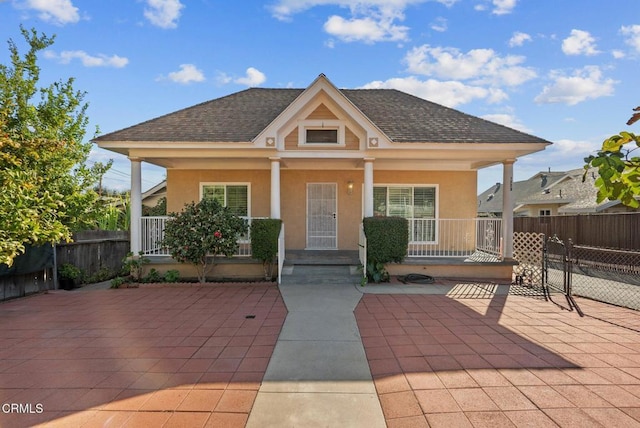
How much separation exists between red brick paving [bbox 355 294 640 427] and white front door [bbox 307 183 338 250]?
15.5ft

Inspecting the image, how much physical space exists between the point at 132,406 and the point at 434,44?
41.4 ft

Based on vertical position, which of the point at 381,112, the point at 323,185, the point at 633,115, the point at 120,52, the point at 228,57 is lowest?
the point at 633,115

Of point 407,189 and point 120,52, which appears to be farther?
point 407,189

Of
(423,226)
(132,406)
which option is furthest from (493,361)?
(423,226)

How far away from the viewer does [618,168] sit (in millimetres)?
1121

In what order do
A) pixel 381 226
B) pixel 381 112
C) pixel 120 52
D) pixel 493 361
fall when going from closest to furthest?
1. pixel 493 361
2. pixel 381 226
3. pixel 120 52
4. pixel 381 112

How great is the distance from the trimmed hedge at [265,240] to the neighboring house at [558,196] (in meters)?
14.4

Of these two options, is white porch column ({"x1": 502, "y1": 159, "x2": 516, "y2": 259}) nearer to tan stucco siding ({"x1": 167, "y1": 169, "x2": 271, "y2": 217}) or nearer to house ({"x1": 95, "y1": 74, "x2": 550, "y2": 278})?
house ({"x1": 95, "y1": 74, "x2": 550, "y2": 278})

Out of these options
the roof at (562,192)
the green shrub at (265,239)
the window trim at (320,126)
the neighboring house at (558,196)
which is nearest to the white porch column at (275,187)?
the green shrub at (265,239)

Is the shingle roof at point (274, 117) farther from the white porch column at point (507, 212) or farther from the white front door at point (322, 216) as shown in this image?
the white front door at point (322, 216)

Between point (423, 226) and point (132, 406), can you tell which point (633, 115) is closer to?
point (132, 406)

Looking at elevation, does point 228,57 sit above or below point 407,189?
above

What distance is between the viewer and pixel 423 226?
11.1m

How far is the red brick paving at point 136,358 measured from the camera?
3.15m
